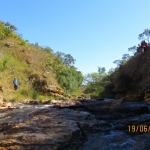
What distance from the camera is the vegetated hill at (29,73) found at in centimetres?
2609

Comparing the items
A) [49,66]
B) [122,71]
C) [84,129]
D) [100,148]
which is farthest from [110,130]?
[49,66]

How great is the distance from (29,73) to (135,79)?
13765 mm

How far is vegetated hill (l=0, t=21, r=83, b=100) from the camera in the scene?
26.1m

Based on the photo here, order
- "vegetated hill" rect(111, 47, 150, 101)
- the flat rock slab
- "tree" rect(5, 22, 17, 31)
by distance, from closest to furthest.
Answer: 1. the flat rock slab
2. "vegetated hill" rect(111, 47, 150, 101)
3. "tree" rect(5, 22, 17, 31)

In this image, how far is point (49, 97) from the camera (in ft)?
91.1

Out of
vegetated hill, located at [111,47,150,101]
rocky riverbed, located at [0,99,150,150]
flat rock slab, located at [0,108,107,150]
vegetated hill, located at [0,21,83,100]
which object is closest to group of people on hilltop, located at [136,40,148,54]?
vegetated hill, located at [111,47,150,101]

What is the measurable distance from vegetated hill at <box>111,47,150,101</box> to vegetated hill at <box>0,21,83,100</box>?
25.9 ft

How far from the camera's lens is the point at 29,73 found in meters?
29.8

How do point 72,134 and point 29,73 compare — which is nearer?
point 72,134

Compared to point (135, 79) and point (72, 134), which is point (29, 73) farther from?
point (72, 134)

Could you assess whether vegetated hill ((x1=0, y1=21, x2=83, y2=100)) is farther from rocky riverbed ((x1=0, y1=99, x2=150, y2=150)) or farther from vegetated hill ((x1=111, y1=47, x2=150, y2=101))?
rocky riverbed ((x1=0, y1=99, x2=150, y2=150))

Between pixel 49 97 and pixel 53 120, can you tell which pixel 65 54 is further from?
pixel 53 120
